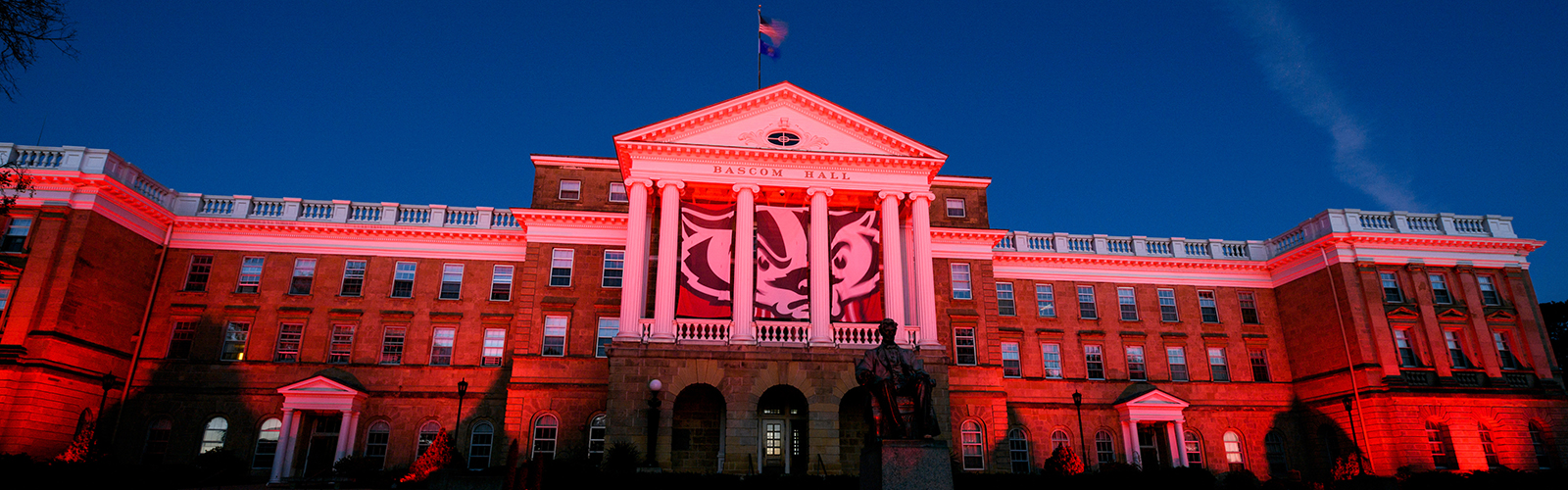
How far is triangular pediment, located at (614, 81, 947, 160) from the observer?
3045cm

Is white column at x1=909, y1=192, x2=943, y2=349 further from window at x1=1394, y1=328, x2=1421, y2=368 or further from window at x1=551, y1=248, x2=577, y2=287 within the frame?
window at x1=1394, y1=328, x2=1421, y2=368

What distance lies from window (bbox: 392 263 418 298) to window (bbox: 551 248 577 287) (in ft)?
19.7

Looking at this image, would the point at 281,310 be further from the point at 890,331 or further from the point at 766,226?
the point at 890,331

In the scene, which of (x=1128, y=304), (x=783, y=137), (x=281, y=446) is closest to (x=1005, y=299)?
(x=1128, y=304)

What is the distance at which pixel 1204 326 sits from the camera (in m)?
38.0

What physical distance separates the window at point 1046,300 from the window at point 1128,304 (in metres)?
3.02

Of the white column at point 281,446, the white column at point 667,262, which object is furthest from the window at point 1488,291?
the white column at point 281,446

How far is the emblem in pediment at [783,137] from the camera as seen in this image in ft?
101

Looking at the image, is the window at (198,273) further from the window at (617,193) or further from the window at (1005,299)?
the window at (1005,299)

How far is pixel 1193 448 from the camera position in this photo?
117ft

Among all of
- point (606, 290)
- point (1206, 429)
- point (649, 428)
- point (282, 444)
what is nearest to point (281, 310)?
point (282, 444)

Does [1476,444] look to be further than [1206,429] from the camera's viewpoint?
No

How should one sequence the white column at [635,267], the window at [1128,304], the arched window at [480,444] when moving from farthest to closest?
the window at [1128,304], the arched window at [480,444], the white column at [635,267]

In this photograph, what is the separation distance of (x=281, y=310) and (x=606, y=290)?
501 inches
